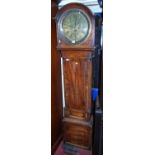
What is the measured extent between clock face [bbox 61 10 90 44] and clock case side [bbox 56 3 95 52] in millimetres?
31

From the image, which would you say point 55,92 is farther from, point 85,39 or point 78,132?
point 85,39

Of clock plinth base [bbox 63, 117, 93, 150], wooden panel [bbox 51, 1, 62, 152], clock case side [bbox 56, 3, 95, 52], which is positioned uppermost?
clock case side [bbox 56, 3, 95, 52]

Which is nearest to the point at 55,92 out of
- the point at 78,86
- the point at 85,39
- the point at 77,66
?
the point at 78,86

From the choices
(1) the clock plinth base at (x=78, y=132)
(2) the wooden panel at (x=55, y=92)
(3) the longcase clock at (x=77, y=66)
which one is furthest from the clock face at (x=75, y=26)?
(1) the clock plinth base at (x=78, y=132)

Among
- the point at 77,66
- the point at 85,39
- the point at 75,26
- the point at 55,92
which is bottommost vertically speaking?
the point at 55,92

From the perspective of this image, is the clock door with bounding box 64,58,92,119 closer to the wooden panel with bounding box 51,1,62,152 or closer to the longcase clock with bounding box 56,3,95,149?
the longcase clock with bounding box 56,3,95,149

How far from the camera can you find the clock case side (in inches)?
59.9

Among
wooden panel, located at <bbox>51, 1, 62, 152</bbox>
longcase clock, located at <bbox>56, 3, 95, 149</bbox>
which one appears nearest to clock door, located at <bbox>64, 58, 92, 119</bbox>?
longcase clock, located at <bbox>56, 3, 95, 149</bbox>

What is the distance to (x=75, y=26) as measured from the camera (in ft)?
5.21

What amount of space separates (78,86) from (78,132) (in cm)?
53

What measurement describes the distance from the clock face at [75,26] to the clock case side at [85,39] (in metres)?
0.03
